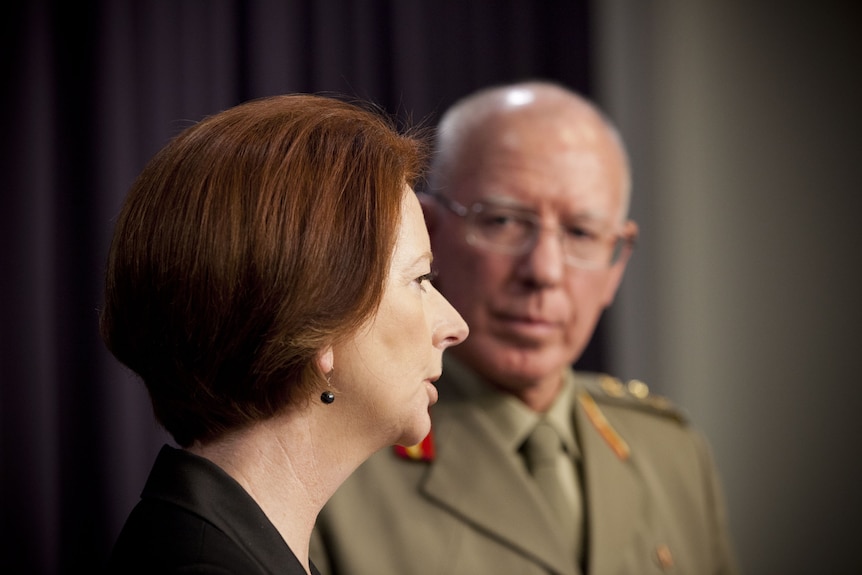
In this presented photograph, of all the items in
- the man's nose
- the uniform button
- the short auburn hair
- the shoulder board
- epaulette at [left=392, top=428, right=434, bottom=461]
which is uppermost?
the short auburn hair

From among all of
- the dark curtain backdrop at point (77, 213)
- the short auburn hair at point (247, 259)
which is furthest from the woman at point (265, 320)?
the dark curtain backdrop at point (77, 213)

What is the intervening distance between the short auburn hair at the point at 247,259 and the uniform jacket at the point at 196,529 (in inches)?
2.0

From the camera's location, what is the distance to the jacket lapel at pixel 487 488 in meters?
1.27

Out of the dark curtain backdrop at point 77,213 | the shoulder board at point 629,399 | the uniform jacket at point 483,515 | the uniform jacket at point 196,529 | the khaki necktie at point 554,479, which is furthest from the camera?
the shoulder board at point 629,399

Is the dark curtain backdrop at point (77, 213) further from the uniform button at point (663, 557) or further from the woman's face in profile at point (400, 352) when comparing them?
the uniform button at point (663, 557)

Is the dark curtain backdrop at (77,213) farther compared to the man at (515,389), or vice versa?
the dark curtain backdrop at (77,213)

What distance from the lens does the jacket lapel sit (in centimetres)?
127

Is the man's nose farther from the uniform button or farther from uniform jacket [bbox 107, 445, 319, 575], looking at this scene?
uniform jacket [bbox 107, 445, 319, 575]

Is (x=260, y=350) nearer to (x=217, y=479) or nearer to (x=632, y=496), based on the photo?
(x=217, y=479)

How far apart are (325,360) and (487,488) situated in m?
0.59

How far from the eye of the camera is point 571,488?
1.41 metres

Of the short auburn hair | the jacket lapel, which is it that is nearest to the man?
the jacket lapel

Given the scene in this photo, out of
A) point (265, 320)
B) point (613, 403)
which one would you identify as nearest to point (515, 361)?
point (613, 403)

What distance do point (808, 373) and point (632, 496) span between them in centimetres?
131
